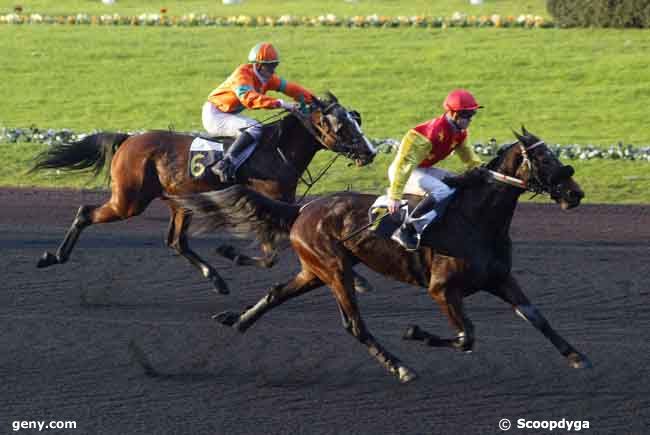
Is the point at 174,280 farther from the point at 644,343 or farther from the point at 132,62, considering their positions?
the point at 132,62

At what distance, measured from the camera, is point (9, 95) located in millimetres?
24172

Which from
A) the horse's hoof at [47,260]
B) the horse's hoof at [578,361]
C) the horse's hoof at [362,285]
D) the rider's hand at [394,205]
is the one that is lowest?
the horse's hoof at [47,260]

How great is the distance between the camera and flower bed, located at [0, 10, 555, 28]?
96.6ft

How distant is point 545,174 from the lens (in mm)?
7625

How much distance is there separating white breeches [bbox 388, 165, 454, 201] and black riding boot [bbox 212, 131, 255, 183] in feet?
7.86

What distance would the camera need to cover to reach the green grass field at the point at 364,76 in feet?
69.3

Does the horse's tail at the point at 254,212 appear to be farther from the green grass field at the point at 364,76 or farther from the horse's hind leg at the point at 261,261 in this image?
the green grass field at the point at 364,76

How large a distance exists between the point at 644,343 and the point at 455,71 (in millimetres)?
16294

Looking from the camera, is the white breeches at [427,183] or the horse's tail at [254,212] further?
the horse's tail at [254,212]

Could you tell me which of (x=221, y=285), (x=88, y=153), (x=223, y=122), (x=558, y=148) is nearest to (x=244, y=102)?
(x=223, y=122)

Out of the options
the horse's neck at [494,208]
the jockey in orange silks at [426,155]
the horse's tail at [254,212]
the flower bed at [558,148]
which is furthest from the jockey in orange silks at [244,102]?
the flower bed at [558,148]

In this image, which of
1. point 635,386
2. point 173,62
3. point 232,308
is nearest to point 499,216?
point 635,386

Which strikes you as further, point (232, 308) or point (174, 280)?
point (174, 280)

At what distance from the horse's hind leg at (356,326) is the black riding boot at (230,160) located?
2.54 meters
